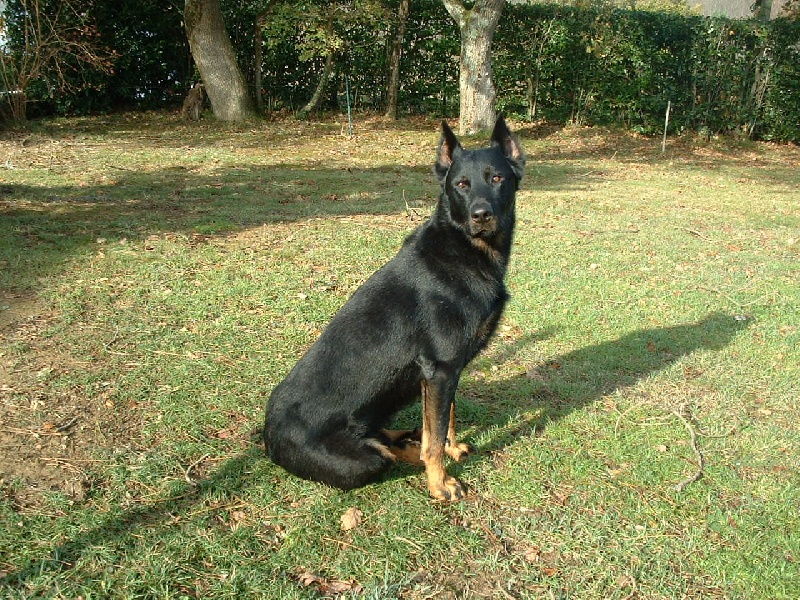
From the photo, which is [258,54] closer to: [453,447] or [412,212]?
[412,212]

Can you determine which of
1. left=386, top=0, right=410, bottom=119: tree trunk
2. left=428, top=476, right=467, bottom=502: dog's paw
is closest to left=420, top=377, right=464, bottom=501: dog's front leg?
left=428, top=476, right=467, bottom=502: dog's paw

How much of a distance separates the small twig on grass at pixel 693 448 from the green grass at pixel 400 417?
0.10 feet

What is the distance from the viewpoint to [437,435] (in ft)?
12.0

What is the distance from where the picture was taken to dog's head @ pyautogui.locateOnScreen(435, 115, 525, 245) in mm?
3854

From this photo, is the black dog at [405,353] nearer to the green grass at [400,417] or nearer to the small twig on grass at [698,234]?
the green grass at [400,417]

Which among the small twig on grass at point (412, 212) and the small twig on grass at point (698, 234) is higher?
the small twig on grass at point (412, 212)

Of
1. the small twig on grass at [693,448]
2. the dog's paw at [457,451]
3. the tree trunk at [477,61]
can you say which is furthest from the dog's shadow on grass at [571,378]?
the tree trunk at [477,61]

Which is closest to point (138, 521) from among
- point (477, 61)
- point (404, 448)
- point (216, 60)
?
point (404, 448)

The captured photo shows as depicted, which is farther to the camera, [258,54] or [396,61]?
[396,61]

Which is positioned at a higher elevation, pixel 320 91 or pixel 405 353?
pixel 320 91

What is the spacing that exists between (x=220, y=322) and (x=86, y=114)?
15.0 m

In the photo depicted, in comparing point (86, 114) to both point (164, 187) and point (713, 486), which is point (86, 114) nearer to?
point (164, 187)

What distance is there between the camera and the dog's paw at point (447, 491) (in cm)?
373

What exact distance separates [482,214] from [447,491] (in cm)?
160
